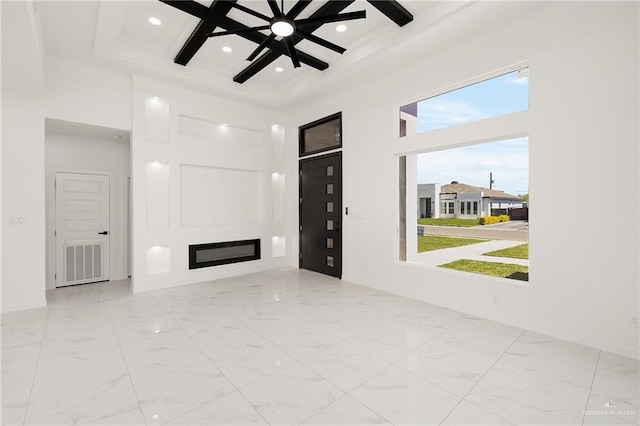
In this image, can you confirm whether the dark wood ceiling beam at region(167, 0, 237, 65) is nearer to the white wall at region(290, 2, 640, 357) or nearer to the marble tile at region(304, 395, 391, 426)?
the white wall at region(290, 2, 640, 357)

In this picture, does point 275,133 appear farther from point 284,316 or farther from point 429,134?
point 284,316

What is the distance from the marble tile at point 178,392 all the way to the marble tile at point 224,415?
0.19ft

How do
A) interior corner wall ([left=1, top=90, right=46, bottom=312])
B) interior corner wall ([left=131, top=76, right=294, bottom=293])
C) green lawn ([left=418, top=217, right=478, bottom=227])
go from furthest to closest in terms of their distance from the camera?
interior corner wall ([left=131, top=76, right=294, bottom=293])
green lawn ([left=418, top=217, right=478, bottom=227])
interior corner wall ([left=1, top=90, right=46, bottom=312])

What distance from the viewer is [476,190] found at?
436cm

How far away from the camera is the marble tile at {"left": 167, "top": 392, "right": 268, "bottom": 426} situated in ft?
6.55

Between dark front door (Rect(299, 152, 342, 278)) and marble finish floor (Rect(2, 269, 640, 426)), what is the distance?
2.03 metres

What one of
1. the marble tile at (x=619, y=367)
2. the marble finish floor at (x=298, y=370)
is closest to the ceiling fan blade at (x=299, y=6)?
the marble finish floor at (x=298, y=370)

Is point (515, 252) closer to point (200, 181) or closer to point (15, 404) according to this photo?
point (15, 404)

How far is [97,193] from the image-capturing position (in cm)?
579

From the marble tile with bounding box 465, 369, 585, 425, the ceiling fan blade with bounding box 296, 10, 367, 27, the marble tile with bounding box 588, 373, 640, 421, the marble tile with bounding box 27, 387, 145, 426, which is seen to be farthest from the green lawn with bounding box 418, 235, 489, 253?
the marble tile with bounding box 27, 387, 145, 426

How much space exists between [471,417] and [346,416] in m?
0.83

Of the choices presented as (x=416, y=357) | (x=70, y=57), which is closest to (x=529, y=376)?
(x=416, y=357)

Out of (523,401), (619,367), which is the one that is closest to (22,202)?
(523,401)

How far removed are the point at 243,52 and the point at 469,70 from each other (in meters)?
3.41
